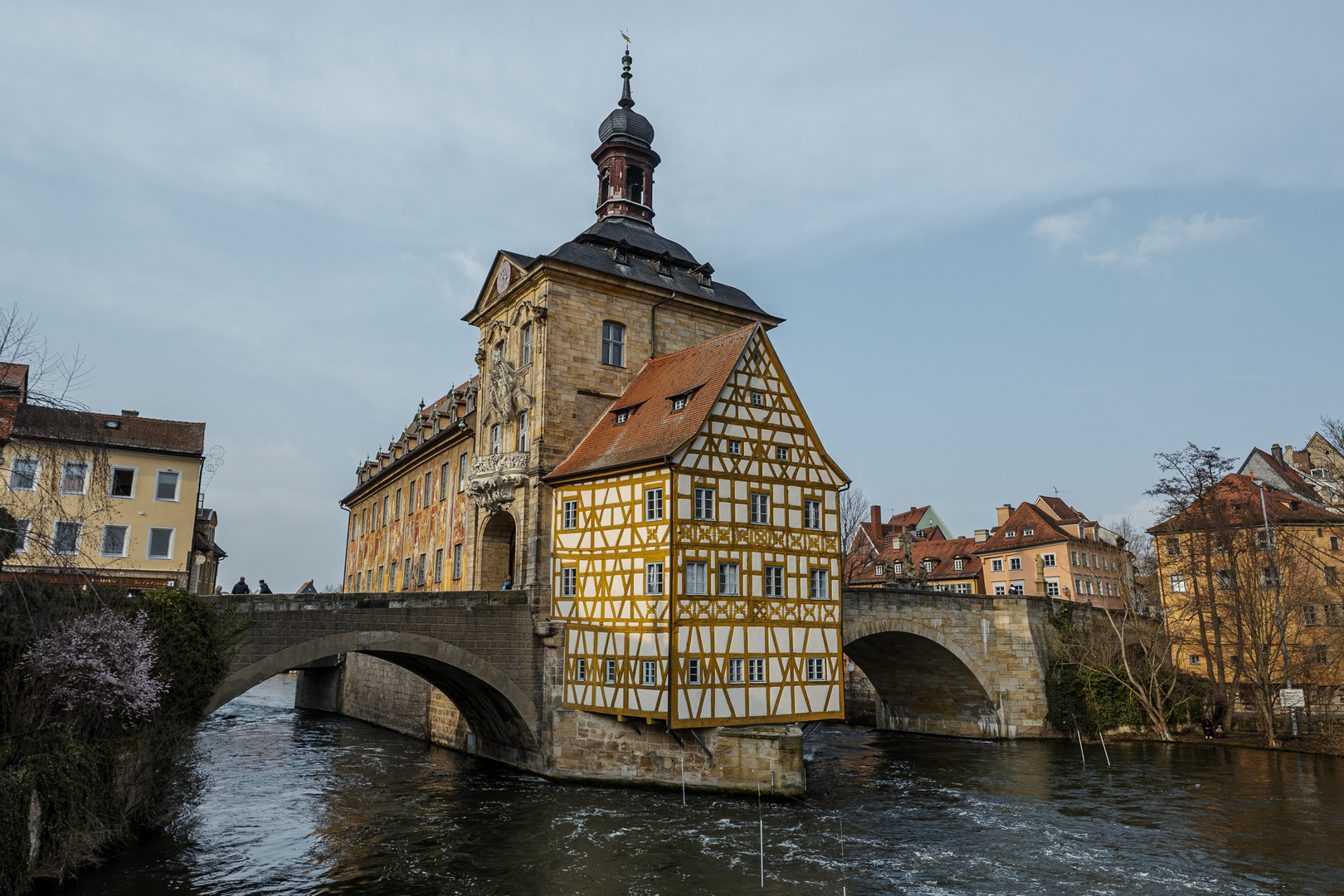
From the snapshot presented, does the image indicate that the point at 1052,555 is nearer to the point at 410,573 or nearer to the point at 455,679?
the point at 410,573

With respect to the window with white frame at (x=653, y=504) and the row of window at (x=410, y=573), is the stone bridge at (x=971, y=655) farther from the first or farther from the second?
the row of window at (x=410, y=573)

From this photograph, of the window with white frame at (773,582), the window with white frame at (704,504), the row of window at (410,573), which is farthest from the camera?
the row of window at (410,573)

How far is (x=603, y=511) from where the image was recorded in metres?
23.4

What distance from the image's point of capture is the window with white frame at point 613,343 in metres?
27.4

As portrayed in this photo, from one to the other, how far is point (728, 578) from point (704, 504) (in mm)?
1922

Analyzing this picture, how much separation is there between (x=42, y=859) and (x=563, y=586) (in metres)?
13.0

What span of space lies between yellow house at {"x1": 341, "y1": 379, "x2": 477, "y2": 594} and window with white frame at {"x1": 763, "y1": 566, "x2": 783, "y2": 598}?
10571 mm

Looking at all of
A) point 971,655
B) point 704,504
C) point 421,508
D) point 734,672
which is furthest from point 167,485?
point 971,655

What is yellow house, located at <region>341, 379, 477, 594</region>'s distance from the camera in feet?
112

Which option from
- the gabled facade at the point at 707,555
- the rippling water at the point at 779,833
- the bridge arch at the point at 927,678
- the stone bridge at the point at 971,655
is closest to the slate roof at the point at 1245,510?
the stone bridge at the point at 971,655

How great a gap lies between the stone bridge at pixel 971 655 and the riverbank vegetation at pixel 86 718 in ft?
72.4

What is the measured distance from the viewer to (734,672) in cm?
2172

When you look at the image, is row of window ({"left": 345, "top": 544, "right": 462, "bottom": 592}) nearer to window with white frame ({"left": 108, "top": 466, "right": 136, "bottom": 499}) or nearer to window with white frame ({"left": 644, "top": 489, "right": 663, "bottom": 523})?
window with white frame ({"left": 108, "top": 466, "right": 136, "bottom": 499})

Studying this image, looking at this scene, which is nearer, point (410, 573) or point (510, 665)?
point (510, 665)
